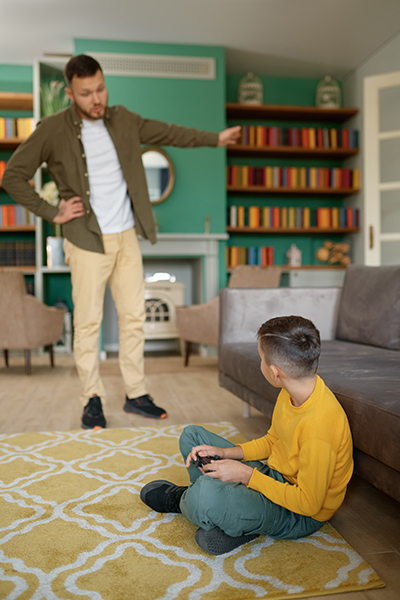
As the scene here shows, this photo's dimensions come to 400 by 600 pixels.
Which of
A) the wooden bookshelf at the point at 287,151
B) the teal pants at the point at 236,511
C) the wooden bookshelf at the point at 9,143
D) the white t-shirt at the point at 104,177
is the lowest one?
the teal pants at the point at 236,511

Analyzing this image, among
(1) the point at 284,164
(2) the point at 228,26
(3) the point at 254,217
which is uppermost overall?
(2) the point at 228,26

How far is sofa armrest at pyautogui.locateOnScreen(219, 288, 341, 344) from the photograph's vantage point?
2.28 meters

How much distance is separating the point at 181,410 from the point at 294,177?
10.7ft

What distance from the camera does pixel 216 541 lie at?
3.41 ft

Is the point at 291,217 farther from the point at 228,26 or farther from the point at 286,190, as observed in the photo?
the point at 228,26

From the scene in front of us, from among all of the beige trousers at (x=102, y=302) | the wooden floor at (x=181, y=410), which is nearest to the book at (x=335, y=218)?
the wooden floor at (x=181, y=410)

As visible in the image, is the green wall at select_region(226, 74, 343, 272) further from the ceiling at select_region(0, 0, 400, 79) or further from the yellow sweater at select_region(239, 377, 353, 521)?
the yellow sweater at select_region(239, 377, 353, 521)

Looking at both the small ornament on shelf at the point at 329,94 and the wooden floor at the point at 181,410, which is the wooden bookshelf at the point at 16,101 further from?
the small ornament on shelf at the point at 329,94

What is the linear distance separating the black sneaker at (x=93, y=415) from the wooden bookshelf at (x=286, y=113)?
3.47 metres

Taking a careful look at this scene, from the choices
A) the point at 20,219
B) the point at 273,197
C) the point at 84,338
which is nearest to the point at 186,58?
the point at 273,197

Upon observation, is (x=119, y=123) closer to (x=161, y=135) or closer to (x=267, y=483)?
(x=161, y=135)

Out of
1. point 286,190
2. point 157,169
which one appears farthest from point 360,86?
point 157,169

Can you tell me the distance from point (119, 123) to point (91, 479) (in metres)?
1.54

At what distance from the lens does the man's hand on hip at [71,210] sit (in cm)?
214
